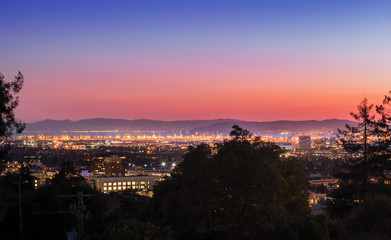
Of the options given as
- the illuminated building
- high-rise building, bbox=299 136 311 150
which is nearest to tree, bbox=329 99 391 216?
the illuminated building

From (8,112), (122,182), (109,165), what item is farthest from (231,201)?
(109,165)

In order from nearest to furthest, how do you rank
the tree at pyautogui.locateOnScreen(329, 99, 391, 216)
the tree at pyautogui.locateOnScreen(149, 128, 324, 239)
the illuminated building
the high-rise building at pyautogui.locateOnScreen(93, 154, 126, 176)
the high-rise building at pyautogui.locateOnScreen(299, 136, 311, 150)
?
the tree at pyautogui.locateOnScreen(149, 128, 324, 239)
the tree at pyautogui.locateOnScreen(329, 99, 391, 216)
the illuminated building
the high-rise building at pyautogui.locateOnScreen(93, 154, 126, 176)
the high-rise building at pyautogui.locateOnScreen(299, 136, 311, 150)

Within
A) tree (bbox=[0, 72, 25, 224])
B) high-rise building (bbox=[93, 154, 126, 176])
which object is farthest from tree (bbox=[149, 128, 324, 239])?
high-rise building (bbox=[93, 154, 126, 176])

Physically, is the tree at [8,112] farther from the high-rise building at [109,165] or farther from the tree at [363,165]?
the high-rise building at [109,165]

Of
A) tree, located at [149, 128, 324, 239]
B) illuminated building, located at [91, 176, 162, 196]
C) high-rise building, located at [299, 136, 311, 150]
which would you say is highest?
tree, located at [149, 128, 324, 239]

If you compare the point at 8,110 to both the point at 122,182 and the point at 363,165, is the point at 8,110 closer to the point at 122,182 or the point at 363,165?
the point at 363,165

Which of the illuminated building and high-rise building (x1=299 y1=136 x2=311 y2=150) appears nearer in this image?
the illuminated building

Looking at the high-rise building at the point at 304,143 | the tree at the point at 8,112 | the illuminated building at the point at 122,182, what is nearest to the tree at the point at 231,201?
the tree at the point at 8,112

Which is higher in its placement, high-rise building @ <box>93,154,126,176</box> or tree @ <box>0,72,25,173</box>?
tree @ <box>0,72,25,173</box>

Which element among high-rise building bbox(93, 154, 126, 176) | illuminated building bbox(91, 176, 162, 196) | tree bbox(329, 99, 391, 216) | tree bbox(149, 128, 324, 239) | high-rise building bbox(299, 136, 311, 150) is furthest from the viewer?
high-rise building bbox(299, 136, 311, 150)

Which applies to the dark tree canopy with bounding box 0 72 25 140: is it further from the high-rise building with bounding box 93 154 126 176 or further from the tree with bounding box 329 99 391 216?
the high-rise building with bounding box 93 154 126 176

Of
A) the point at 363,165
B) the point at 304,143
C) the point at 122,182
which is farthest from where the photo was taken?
the point at 304,143
